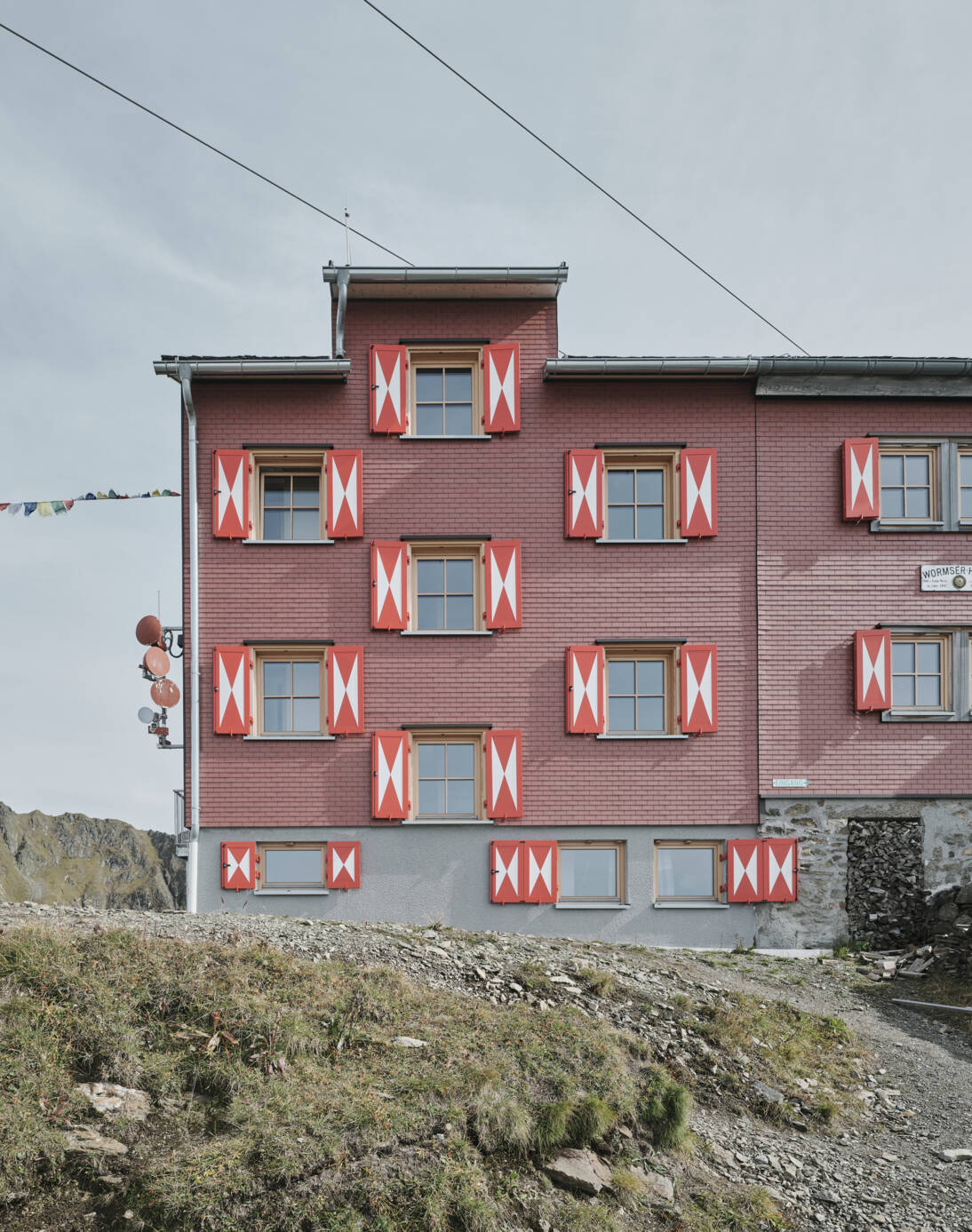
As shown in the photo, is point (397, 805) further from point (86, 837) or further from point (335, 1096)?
point (86, 837)

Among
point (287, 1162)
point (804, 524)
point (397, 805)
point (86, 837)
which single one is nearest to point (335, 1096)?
point (287, 1162)

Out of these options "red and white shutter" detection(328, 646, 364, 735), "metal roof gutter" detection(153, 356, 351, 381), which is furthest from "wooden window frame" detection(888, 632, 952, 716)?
"metal roof gutter" detection(153, 356, 351, 381)

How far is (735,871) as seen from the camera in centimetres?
1323

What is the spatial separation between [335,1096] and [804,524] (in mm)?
11162

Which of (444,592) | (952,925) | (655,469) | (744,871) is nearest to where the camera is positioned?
(952,925)

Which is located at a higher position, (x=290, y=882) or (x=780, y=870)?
(x=780, y=870)

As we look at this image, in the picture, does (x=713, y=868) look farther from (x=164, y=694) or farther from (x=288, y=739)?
(x=164, y=694)

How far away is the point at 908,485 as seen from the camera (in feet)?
45.8

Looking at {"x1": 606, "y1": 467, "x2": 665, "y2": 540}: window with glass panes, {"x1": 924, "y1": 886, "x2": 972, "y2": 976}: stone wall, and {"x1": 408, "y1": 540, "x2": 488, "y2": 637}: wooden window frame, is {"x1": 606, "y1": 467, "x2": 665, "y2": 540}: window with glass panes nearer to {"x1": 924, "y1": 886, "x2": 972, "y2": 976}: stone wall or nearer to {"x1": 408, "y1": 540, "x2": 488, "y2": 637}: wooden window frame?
{"x1": 408, "y1": 540, "x2": 488, "y2": 637}: wooden window frame

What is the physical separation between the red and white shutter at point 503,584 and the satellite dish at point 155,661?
506 cm

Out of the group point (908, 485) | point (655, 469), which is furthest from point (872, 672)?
point (655, 469)

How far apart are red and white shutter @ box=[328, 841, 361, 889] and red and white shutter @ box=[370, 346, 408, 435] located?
6.41 meters

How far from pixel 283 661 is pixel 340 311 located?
217 inches

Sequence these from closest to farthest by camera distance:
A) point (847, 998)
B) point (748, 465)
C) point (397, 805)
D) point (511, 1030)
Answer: point (511, 1030) → point (847, 998) → point (397, 805) → point (748, 465)
